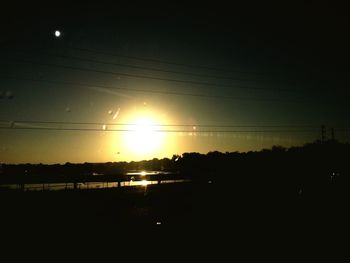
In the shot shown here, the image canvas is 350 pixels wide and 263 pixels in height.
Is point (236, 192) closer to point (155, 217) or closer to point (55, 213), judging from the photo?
point (155, 217)

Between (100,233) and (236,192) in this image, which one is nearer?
(100,233)

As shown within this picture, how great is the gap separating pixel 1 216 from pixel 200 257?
671 inches

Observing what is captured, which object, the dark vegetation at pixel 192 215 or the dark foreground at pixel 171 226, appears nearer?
the dark foreground at pixel 171 226

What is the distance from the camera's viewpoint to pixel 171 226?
18.0 meters

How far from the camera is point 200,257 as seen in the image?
1145cm

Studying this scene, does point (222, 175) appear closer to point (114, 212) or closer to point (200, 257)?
point (114, 212)

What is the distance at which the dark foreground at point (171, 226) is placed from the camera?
43.2ft

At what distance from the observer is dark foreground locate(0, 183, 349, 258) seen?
43.2 feet

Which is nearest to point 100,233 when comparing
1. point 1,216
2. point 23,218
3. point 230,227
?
point 230,227

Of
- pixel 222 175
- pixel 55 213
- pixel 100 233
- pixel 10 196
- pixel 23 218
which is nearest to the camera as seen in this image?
pixel 100 233

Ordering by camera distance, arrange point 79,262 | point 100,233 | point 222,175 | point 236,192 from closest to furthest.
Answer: point 79,262
point 100,233
point 236,192
point 222,175

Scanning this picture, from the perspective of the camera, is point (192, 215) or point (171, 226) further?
point (192, 215)

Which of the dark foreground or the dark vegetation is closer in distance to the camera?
the dark foreground

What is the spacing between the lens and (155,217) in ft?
72.7
